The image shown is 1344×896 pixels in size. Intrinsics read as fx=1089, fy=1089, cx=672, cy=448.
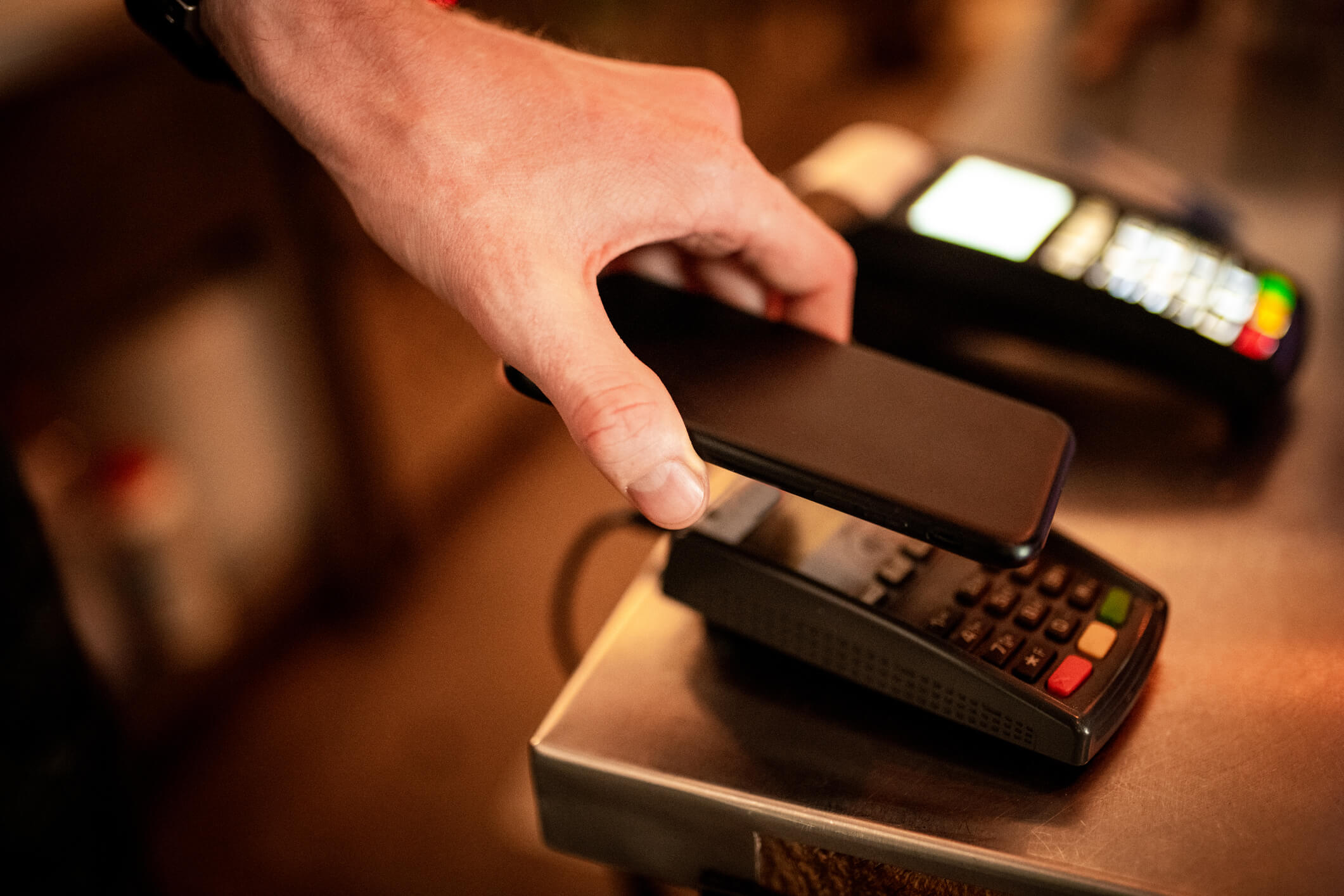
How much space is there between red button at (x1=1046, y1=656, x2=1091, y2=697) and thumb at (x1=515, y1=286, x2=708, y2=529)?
12 cm

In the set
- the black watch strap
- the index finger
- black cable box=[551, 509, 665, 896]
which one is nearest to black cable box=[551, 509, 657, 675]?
black cable box=[551, 509, 665, 896]

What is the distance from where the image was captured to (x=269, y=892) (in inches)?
40.2

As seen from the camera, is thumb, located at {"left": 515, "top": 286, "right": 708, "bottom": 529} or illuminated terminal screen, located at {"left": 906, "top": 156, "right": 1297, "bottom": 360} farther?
illuminated terminal screen, located at {"left": 906, "top": 156, "right": 1297, "bottom": 360}

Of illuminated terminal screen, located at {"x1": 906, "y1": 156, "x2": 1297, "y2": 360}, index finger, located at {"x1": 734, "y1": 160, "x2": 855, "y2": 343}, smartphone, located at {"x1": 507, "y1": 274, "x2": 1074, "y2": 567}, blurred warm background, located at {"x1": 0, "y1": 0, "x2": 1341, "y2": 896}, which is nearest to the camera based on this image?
smartphone, located at {"x1": 507, "y1": 274, "x2": 1074, "y2": 567}

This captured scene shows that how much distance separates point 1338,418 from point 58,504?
0.97 m

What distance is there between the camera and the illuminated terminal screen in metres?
0.52

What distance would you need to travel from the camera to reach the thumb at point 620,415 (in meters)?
0.34

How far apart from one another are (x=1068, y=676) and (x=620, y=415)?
6.4 inches

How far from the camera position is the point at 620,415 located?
0.34 metres

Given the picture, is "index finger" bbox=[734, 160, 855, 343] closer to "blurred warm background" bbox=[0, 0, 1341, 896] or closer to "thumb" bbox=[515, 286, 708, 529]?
"thumb" bbox=[515, 286, 708, 529]

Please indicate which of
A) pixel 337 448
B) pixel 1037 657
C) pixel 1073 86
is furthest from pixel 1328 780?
pixel 337 448

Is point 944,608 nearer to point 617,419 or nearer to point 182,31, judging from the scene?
point 617,419

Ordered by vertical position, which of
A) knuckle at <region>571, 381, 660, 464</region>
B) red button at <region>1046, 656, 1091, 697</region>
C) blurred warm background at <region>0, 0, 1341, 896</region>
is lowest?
blurred warm background at <region>0, 0, 1341, 896</region>

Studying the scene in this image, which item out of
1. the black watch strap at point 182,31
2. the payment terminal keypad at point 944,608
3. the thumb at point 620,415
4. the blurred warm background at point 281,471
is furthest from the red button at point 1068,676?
the blurred warm background at point 281,471
